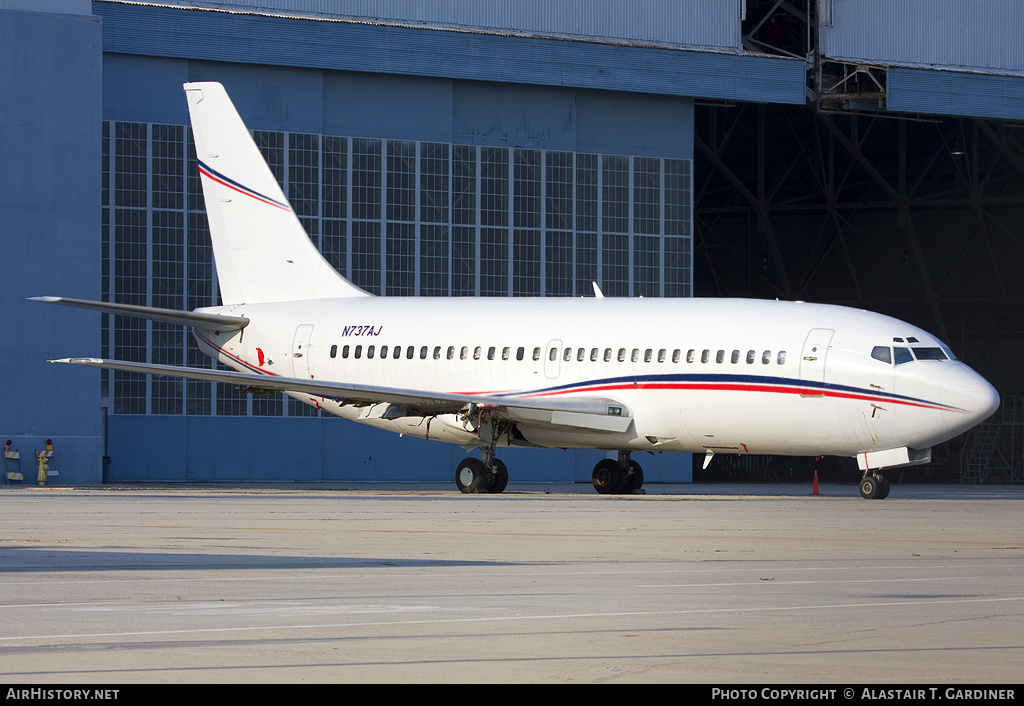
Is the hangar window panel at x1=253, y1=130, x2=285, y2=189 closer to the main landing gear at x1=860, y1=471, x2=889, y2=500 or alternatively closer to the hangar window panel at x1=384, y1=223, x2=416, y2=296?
the hangar window panel at x1=384, y1=223, x2=416, y2=296

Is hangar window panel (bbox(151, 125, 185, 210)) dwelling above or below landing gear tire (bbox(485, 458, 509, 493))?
above

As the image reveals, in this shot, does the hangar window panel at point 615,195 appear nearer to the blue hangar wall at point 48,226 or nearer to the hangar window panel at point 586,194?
the hangar window panel at point 586,194

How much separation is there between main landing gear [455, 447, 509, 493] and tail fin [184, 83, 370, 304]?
246 inches

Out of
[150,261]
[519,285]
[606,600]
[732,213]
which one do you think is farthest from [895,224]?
[606,600]

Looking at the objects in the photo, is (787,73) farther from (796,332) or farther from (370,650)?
(370,650)

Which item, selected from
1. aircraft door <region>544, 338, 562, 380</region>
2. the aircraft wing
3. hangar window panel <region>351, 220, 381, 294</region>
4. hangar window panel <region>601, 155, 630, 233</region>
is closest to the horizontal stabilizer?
the aircraft wing

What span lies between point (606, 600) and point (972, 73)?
37.3 m

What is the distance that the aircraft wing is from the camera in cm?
2789

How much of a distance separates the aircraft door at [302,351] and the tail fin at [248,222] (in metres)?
1.71

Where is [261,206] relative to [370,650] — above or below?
above

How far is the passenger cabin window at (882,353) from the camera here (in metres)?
26.2

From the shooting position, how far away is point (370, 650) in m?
8.26

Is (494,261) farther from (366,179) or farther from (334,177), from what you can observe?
(334,177)

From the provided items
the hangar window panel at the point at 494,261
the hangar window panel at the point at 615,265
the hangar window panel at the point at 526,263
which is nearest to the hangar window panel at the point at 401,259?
the hangar window panel at the point at 494,261
